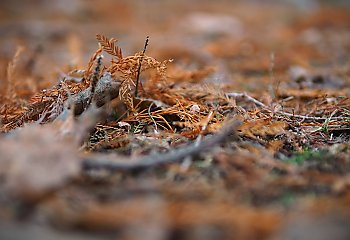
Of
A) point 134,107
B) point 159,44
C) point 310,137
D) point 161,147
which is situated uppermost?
point 159,44

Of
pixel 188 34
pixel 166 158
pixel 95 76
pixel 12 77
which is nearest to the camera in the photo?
pixel 166 158

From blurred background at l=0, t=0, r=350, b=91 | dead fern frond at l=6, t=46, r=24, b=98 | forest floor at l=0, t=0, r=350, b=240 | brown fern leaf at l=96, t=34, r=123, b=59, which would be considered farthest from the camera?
blurred background at l=0, t=0, r=350, b=91

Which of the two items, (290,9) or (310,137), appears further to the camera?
(290,9)

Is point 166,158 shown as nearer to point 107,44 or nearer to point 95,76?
point 95,76

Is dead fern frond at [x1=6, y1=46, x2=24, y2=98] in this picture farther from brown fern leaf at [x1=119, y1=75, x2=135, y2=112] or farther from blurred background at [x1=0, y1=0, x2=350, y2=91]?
brown fern leaf at [x1=119, y1=75, x2=135, y2=112]

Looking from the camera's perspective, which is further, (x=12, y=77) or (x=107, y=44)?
(x=12, y=77)

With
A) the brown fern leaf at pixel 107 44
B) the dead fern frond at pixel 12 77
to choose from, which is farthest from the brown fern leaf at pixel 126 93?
the dead fern frond at pixel 12 77

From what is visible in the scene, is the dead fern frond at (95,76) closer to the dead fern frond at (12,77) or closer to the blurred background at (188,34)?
the dead fern frond at (12,77)

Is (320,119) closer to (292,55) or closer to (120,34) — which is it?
(292,55)

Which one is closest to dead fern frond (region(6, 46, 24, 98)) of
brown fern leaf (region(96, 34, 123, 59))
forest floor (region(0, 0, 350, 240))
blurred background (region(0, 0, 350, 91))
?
forest floor (region(0, 0, 350, 240))

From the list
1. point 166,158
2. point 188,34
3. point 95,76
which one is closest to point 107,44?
point 95,76

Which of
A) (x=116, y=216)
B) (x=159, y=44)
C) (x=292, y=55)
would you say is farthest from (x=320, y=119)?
(x=159, y=44)
